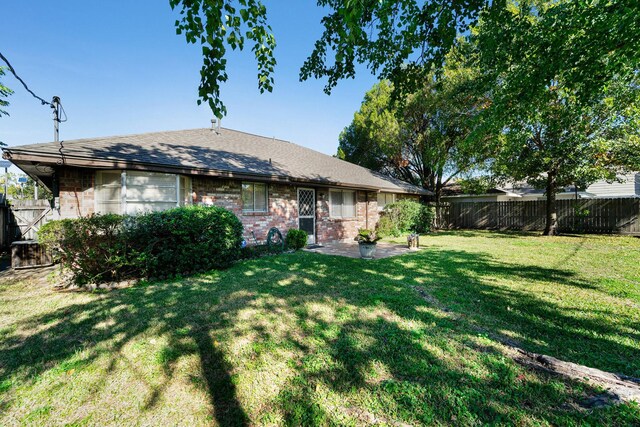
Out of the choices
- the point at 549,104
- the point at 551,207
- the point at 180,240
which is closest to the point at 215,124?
the point at 180,240

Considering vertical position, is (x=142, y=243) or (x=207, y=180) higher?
(x=207, y=180)

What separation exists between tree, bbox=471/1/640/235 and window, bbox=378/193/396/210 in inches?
210

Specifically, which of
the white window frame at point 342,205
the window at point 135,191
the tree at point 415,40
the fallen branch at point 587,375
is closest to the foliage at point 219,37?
the tree at point 415,40

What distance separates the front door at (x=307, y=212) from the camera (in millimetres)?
10859

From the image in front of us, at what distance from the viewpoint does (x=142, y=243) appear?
571cm

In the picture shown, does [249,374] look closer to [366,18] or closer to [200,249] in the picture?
[200,249]

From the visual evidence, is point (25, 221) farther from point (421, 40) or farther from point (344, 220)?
point (421, 40)

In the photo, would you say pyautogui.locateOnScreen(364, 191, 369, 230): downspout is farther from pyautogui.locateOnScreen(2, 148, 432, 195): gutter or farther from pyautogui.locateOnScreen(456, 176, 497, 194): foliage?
pyautogui.locateOnScreen(456, 176, 497, 194): foliage

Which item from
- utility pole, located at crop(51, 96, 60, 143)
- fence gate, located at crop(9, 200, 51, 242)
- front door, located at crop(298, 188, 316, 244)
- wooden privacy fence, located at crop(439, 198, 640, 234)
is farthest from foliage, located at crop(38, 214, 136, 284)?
wooden privacy fence, located at crop(439, 198, 640, 234)

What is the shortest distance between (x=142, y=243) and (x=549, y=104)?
1513 cm

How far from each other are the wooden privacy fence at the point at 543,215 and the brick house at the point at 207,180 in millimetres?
8795

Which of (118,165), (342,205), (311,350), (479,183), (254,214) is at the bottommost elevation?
(311,350)

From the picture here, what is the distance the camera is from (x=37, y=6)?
20.5ft

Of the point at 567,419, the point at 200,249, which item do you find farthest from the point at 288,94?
the point at 567,419
